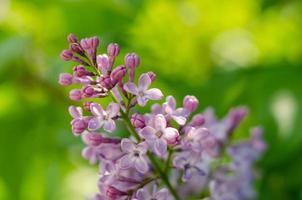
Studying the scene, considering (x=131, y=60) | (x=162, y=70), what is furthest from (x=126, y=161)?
(x=162, y=70)

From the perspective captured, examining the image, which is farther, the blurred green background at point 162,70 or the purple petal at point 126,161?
the blurred green background at point 162,70

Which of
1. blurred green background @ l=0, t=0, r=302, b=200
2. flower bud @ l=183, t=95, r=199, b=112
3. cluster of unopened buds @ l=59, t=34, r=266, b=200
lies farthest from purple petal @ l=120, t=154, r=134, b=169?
blurred green background @ l=0, t=0, r=302, b=200

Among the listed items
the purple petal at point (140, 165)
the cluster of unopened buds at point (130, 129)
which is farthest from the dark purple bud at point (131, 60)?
the purple petal at point (140, 165)

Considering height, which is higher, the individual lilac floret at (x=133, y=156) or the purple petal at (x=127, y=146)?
the purple petal at (x=127, y=146)

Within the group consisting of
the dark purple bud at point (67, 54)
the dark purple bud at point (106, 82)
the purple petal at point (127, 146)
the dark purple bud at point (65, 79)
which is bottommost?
the purple petal at point (127, 146)

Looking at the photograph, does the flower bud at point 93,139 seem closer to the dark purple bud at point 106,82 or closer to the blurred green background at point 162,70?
the dark purple bud at point 106,82

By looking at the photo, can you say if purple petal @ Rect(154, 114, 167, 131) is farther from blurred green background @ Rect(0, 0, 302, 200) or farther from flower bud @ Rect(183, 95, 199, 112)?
blurred green background @ Rect(0, 0, 302, 200)

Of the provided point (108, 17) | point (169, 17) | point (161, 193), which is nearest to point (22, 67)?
point (108, 17)
